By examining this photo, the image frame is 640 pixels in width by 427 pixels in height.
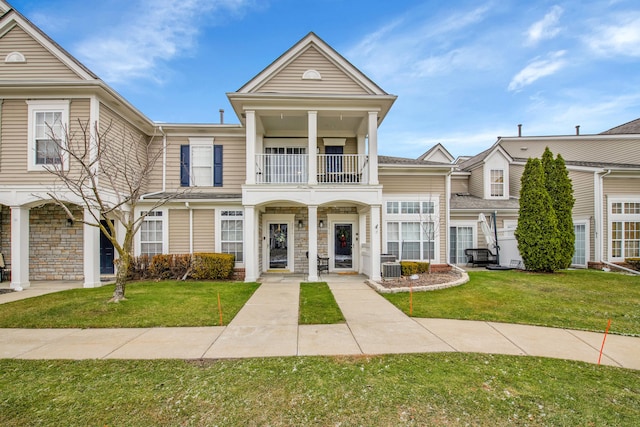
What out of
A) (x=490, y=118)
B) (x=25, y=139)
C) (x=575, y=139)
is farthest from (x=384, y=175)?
(x=490, y=118)

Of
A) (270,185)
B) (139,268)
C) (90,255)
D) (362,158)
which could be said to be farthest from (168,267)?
(362,158)

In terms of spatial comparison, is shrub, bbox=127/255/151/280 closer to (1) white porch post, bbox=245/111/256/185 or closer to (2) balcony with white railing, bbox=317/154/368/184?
(1) white porch post, bbox=245/111/256/185

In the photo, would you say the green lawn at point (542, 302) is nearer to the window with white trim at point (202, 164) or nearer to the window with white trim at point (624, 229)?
the window with white trim at point (624, 229)

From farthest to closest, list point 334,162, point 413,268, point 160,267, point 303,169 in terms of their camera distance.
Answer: point 334,162 < point 303,169 < point 413,268 < point 160,267

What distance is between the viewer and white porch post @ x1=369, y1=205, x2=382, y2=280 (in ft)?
34.3

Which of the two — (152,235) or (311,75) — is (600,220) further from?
(152,235)

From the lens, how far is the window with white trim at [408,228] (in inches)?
503

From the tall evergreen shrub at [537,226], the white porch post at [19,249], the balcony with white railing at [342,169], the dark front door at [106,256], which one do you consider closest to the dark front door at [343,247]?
the balcony with white railing at [342,169]

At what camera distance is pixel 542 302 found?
24.2 ft

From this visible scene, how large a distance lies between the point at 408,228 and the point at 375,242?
2978mm

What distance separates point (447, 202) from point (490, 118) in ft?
51.4

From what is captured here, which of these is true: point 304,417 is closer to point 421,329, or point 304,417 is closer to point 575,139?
point 421,329

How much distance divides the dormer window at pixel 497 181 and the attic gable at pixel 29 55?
1827 centimetres

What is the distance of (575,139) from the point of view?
18.1m
